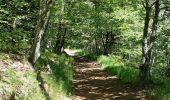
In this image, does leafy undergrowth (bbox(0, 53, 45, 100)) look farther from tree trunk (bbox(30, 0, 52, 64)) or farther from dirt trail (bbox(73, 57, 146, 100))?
dirt trail (bbox(73, 57, 146, 100))

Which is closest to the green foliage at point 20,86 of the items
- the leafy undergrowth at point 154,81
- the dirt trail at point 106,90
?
the dirt trail at point 106,90

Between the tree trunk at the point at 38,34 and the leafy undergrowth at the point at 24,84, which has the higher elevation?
the tree trunk at the point at 38,34

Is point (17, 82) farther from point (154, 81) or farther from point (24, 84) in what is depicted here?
point (154, 81)

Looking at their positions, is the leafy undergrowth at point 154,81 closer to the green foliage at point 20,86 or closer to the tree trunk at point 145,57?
the tree trunk at point 145,57

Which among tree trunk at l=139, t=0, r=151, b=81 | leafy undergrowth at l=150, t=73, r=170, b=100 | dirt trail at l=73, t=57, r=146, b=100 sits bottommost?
dirt trail at l=73, t=57, r=146, b=100

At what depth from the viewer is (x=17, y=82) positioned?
7879 millimetres

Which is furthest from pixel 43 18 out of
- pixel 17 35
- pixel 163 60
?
pixel 163 60

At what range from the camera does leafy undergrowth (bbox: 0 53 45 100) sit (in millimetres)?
7190

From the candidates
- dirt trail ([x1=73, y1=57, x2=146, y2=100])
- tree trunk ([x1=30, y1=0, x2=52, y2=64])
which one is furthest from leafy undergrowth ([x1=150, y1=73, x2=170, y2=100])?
tree trunk ([x1=30, y1=0, x2=52, y2=64])

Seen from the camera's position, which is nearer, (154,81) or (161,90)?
(161,90)

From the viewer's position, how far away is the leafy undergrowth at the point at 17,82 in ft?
23.6

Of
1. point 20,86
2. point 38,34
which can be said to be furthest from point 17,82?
point 38,34

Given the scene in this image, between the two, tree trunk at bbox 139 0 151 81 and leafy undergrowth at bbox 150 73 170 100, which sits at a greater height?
tree trunk at bbox 139 0 151 81

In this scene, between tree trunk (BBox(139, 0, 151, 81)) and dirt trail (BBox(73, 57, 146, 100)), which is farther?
tree trunk (BBox(139, 0, 151, 81))
